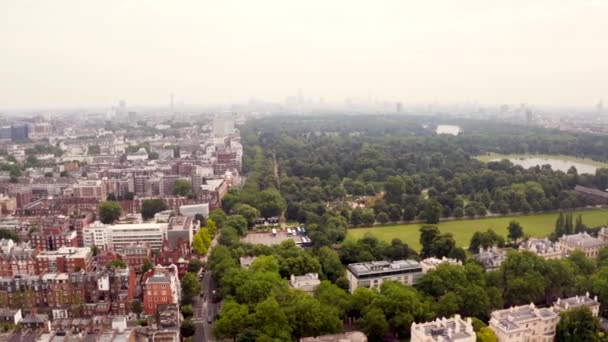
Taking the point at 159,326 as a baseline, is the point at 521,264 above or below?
above

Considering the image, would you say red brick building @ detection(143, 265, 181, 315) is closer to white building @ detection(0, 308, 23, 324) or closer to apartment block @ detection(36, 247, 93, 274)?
white building @ detection(0, 308, 23, 324)

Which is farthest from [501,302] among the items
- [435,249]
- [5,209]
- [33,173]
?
[33,173]

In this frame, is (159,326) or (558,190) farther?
(558,190)

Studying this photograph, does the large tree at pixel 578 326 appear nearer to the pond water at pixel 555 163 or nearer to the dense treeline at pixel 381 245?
the dense treeline at pixel 381 245

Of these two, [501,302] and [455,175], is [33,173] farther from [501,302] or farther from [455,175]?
[501,302]

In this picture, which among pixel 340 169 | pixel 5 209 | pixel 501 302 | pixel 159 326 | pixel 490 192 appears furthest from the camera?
pixel 340 169

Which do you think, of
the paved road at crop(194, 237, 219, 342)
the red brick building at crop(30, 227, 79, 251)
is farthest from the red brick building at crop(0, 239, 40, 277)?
the paved road at crop(194, 237, 219, 342)

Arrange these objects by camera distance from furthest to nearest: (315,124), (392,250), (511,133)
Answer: (315,124), (511,133), (392,250)
